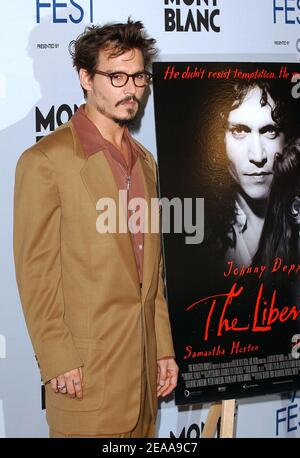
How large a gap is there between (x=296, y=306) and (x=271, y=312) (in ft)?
0.37

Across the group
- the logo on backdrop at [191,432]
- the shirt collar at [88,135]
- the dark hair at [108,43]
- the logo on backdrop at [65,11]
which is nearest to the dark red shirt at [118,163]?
the shirt collar at [88,135]

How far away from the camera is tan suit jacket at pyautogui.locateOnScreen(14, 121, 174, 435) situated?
233cm

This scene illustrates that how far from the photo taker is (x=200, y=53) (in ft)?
10.2

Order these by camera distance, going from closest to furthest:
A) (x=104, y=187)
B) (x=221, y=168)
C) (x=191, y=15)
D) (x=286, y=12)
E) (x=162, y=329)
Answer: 1. (x=104, y=187)
2. (x=162, y=329)
3. (x=221, y=168)
4. (x=191, y=15)
5. (x=286, y=12)

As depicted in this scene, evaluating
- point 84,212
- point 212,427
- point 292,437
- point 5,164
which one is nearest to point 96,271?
point 84,212

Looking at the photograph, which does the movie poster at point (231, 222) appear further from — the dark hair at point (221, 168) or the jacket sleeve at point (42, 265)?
the jacket sleeve at point (42, 265)

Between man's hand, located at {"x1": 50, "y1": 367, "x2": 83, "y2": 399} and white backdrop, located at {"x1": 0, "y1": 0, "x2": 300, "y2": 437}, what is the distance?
600 millimetres

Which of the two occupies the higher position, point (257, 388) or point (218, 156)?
point (218, 156)

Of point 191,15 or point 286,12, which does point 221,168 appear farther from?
point 286,12

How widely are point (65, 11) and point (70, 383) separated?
4.42ft

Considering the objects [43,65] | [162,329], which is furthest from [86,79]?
[162,329]

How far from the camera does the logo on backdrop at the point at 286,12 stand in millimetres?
3215

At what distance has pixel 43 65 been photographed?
2873mm
